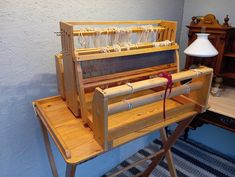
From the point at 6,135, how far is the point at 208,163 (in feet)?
5.52

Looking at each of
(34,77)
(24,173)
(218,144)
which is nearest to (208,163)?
(218,144)

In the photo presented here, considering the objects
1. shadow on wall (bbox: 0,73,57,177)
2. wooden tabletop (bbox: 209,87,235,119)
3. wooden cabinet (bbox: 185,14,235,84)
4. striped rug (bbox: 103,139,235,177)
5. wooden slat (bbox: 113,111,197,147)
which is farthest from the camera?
striped rug (bbox: 103,139,235,177)

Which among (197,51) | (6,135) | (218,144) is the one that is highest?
(197,51)

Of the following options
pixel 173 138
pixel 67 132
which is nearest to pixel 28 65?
pixel 67 132

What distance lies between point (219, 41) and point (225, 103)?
1.55 feet

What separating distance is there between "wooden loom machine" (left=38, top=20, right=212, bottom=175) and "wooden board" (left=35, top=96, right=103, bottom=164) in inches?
0.8

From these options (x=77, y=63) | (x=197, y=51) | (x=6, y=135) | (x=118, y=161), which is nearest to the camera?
(x=77, y=63)

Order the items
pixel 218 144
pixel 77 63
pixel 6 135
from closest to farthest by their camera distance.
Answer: pixel 77 63 → pixel 6 135 → pixel 218 144

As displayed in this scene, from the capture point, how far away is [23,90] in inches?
44.4

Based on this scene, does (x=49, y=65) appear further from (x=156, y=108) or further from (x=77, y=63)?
(x=156, y=108)

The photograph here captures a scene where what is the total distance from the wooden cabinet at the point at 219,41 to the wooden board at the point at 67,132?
122cm

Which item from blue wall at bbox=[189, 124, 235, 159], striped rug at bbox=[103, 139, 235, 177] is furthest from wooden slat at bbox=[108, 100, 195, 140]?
blue wall at bbox=[189, 124, 235, 159]

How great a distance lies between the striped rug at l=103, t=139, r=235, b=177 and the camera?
179 cm

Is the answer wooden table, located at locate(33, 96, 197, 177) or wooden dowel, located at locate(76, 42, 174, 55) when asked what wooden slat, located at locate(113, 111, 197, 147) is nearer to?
wooden table, located at locate(33, 96, 197, 177)
